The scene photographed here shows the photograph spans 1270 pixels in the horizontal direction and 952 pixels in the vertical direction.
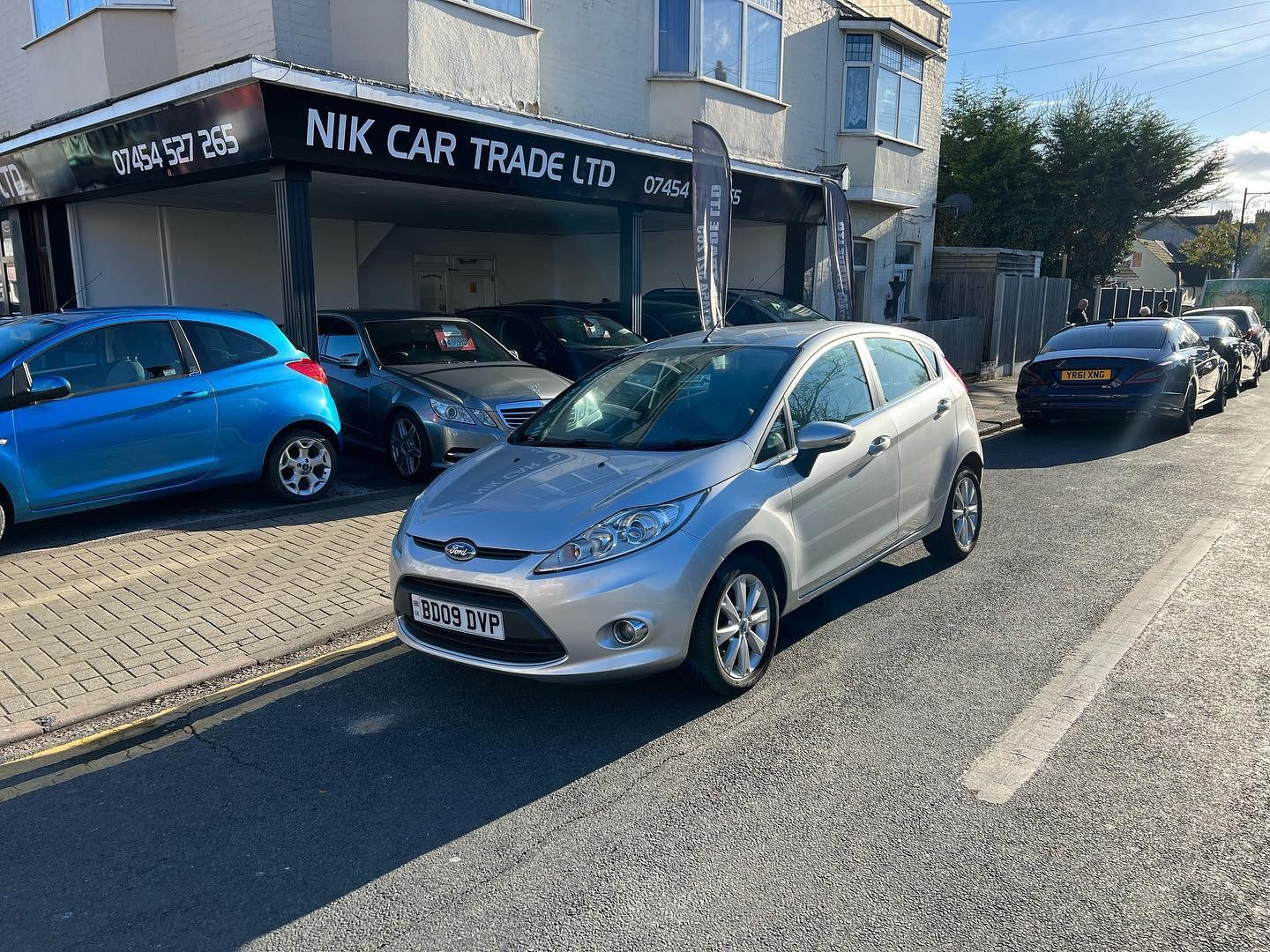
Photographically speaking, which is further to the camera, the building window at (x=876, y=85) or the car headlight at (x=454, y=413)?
the building window at (x=876, y=85)

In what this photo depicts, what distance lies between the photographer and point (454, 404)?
8781 mm

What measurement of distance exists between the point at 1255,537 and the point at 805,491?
460 cm

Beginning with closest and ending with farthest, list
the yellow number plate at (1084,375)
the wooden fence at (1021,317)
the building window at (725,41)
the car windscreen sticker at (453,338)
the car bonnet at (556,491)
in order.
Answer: the car bonnet at (556,491) → the car windscreen sticker at (453,338) → the yellow number plate at (1084,375) → the building window at (725,41) → the wooden fence at (1021,317)

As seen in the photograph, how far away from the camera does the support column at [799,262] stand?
1723cm

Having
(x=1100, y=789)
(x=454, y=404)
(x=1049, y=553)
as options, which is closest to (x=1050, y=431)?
(x=1049, y=553)

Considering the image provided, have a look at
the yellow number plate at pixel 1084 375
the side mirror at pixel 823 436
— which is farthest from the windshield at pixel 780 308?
the side mirror at pixel 823 436

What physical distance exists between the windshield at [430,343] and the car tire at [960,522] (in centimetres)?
549

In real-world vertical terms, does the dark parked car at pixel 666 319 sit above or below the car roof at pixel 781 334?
below

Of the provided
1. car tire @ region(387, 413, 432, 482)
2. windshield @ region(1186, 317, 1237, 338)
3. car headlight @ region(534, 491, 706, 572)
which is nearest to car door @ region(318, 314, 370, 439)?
car tire @ region(387, 413, 432, 482)

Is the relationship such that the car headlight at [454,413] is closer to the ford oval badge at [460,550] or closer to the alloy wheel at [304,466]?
the alloy wheel at [304,466]

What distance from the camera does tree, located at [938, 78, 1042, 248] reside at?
2681cm

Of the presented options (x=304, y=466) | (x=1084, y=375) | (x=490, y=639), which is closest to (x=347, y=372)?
(x=304, y=466)

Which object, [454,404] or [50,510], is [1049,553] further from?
[50,510]

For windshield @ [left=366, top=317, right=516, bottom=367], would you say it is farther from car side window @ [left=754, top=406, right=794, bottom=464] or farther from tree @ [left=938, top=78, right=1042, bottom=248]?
tree @ [left=938, top=78, right=1042, bottom=248]
